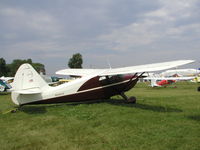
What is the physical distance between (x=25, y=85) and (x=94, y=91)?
9.53 ft

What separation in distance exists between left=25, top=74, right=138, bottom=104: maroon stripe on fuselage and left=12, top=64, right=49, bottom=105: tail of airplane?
398 millimetres

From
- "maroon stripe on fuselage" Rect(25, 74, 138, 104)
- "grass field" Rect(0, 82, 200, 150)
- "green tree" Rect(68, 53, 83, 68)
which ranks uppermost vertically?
"green tree" Rect(68, 53, 83, 68)

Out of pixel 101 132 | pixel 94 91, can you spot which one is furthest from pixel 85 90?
pixel 101 132

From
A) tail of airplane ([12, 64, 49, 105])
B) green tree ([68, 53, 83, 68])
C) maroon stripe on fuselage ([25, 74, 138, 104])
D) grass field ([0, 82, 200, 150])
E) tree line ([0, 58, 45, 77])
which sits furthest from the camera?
tree line ([0, 58, 45, 77])

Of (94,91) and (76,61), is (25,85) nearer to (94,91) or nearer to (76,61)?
(94,91)

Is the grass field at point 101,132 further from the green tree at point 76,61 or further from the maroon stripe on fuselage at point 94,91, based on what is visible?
the green tree at point 76,61

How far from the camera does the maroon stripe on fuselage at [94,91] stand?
7178 millimetres

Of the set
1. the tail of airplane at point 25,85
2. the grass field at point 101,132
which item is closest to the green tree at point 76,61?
the tail of airplane at point 25,85

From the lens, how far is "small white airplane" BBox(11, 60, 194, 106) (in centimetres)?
648

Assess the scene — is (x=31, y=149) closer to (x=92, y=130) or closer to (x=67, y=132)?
(x=67, y=132)

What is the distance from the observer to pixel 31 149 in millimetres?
3244

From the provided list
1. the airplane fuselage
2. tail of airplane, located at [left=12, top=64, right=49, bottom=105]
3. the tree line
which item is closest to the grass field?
tail of airplane, located at [left=12, top=64, right=49, bottom=105]

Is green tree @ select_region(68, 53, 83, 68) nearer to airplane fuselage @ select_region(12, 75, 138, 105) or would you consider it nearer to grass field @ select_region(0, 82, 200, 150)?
airplane fuselage @ select_region(12, 75, 138, 105)

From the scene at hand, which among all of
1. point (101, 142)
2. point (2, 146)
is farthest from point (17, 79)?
point (101, 142)
